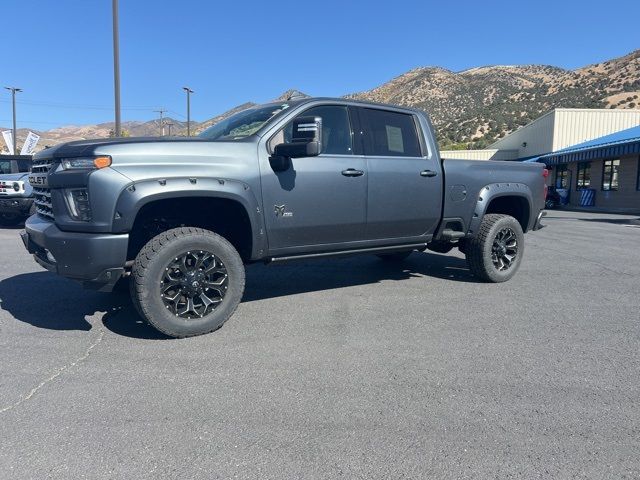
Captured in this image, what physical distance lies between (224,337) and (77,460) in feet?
6.16

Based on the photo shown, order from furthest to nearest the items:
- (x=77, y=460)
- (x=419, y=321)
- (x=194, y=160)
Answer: (x=419, y=321) → (x=194, y=160) → (x=77, y=460)

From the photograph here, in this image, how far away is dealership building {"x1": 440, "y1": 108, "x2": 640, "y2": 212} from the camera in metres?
26.0

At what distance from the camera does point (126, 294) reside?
5695mm

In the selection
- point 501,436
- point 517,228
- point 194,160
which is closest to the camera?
point 501,436

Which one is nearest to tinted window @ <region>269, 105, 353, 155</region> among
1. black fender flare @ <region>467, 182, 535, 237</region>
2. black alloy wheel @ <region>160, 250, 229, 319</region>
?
black alloy wheel @ <region>160, 250, 229, 319</region>

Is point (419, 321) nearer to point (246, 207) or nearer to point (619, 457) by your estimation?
point (246, 207)

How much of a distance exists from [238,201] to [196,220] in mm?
625

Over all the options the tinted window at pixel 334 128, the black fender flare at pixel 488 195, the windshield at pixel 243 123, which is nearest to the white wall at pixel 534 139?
the black fender flare at pixel 488 195

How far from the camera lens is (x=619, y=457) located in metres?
2.62

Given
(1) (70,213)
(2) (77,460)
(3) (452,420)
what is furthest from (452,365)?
(1) (70,213)

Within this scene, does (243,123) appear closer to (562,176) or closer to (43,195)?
(43,195)

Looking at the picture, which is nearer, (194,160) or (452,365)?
(452,365)

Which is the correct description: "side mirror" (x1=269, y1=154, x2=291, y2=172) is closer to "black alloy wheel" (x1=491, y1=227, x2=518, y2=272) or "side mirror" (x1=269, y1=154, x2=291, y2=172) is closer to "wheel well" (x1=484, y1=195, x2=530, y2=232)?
"black alloy wheel" (x1=491, y1=227, x2=518, y2=272)

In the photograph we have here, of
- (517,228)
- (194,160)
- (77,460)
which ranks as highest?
(194,160)
